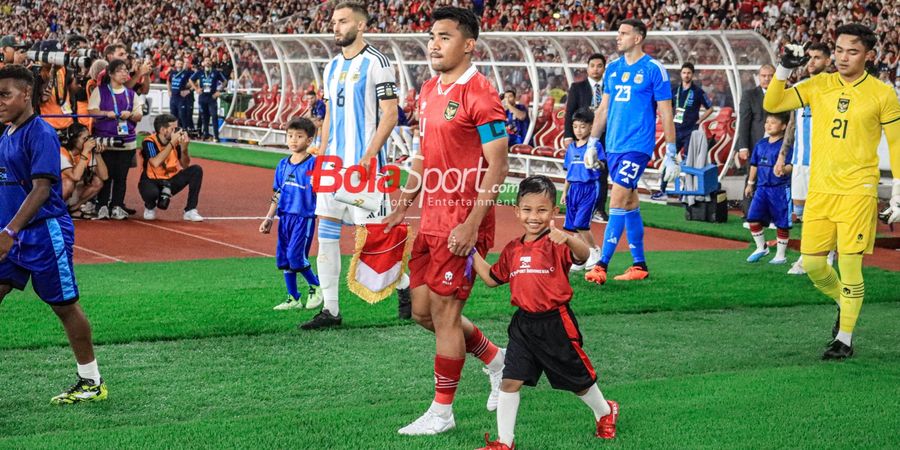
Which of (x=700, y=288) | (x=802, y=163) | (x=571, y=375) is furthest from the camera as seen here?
(x=802, y=163)

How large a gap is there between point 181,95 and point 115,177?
48.3ft

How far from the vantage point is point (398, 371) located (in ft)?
22.8

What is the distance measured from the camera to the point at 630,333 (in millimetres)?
8211

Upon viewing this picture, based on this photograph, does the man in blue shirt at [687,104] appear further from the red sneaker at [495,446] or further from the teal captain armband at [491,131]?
the red sneaker at [495,446]

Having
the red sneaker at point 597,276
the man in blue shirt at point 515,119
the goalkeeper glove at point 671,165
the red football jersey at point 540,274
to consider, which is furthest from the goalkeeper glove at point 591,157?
the man in blue shirt at point 515,119

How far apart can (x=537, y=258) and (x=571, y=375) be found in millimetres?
587

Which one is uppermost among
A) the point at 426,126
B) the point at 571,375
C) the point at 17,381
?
the point at 426,126

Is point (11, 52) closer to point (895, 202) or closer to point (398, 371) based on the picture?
point (398, 371)

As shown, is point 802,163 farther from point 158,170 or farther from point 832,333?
point 158,170

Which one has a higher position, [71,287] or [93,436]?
[71,287]

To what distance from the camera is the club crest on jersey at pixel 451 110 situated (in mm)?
5453

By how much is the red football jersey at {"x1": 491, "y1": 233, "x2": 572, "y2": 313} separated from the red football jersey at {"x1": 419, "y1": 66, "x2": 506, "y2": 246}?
0.33 meters

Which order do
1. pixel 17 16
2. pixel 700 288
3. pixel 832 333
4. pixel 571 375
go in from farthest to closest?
pixel 17 16 → pixel 700 288 → pixel 832 333 → pixel 571 375

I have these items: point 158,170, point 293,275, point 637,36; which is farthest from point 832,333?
point 158,170
